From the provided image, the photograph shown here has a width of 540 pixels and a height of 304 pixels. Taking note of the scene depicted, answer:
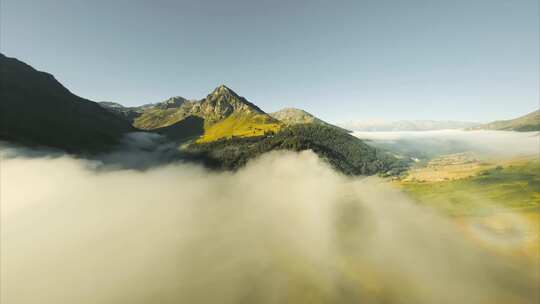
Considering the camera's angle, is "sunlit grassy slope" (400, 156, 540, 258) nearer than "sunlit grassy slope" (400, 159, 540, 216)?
Yes

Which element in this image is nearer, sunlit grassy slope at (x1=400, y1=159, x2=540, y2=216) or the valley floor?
the valley floor

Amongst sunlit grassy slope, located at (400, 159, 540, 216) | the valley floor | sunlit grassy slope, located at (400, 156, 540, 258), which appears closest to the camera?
sunlit grassy slope, located at (400, 156, 540, 258)

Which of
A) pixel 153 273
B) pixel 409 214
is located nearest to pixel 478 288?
pixel 409 214

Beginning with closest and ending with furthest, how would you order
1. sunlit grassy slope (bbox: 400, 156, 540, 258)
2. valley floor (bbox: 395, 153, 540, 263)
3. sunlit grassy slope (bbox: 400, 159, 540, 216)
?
sunlit grassy slope (bbox: 400, 156, 540, 258) < valley floor (bbox: 395, 153, 540, 263) < sunlit grassy slope (bbox: 400, 159, 540, 216)

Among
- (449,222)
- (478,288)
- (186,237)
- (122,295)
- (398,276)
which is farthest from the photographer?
(186,237)

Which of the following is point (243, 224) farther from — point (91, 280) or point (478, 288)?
point (478, 288)

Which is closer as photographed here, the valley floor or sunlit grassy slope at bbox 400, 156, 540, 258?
sunlit grassy slope at bbox 400, 156, 540, 258

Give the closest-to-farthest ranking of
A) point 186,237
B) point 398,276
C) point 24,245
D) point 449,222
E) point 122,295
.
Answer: point 398,276 → point 122,295 → point 449,222 → point 186,237 → point 24,245

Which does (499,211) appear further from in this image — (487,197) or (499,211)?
(487,197)

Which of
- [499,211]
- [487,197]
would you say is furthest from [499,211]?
[487,197]

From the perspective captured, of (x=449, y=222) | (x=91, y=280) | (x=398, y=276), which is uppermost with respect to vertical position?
(x=449, y=222)

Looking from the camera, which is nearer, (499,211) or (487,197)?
(499,211)
